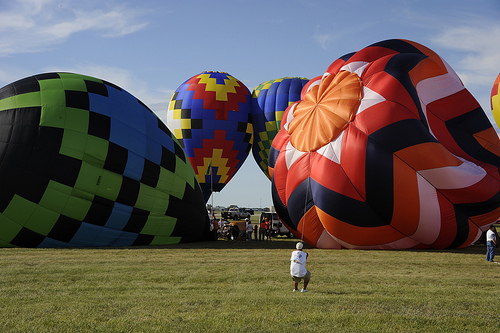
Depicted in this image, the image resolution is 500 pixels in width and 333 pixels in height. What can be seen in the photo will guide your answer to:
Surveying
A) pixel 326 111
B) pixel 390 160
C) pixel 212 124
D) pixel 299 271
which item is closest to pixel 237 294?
pixel 299 271

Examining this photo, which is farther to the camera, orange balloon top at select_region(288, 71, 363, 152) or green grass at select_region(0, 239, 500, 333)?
orange balloon top at select_region(288, 71, 363, 152)

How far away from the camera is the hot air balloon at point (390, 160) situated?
14.0 metres

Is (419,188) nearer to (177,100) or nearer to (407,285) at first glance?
(407,285)

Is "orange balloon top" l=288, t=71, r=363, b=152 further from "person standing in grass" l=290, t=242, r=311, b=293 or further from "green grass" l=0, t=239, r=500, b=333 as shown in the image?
"person standing in grass" l=290, t=242, r=311, b=293

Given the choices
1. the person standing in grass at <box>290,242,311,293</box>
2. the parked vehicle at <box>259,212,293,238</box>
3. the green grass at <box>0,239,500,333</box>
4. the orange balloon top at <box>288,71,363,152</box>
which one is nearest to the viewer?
the green grass at <box>0,239,500,333</box>

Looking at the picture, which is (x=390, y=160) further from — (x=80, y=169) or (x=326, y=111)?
(x=80, y=169)

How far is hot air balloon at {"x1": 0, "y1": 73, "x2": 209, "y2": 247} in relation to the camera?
13.4 meters

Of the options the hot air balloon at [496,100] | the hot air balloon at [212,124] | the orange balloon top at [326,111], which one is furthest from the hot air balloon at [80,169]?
the hot air balloon at [496,100]

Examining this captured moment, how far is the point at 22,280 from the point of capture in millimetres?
8680

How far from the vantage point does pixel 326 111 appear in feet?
50.6

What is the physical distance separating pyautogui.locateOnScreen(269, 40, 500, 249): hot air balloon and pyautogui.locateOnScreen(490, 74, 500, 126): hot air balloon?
15.0 meters

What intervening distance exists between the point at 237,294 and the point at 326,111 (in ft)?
29.1

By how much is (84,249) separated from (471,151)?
38.8 feet

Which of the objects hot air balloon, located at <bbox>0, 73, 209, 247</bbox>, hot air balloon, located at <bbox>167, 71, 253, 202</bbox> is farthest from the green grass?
hot air balloon, located at <bbox>167, 71, 253, 202</bbox>
